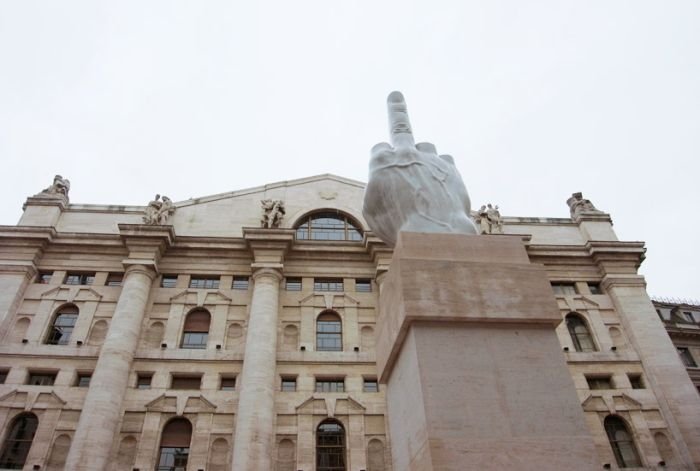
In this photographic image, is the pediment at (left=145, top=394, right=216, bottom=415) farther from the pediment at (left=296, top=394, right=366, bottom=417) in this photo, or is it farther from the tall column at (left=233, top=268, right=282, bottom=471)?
the pediment at (left=296, top=394, right=366, bottom=417)

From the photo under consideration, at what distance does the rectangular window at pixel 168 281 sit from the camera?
2852 cm

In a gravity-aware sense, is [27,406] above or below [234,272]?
below

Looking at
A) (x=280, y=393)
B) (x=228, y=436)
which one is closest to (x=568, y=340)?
(x=280, y=393)

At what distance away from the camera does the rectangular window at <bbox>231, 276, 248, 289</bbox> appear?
28641mm

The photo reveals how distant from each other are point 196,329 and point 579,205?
80.7 ft

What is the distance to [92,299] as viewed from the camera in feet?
88.7

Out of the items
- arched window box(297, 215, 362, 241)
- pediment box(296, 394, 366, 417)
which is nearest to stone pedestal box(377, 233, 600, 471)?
pediment box(296, 394, 366, 417)

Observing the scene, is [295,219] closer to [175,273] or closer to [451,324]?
[175,273]

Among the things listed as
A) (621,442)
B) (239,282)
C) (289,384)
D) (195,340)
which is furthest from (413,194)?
(621,442)

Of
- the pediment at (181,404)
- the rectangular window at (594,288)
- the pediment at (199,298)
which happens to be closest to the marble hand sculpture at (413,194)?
the pediment at (181,404)

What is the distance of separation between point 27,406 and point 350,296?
608 inches

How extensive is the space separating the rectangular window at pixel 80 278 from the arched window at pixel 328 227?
11317mm

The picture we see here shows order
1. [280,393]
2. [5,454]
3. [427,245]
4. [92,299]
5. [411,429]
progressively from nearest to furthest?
[411,429], [427,245], [5,454], [280,393], [92,299]

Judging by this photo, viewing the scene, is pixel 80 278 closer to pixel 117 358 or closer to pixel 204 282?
pixel 204 282
